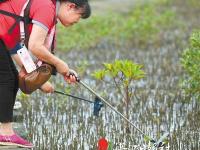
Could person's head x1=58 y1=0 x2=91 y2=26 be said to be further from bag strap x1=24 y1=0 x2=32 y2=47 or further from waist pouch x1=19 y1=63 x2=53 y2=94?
waist pouch x1=19 y1=63 x2=53 y2=94

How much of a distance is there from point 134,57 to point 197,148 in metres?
5.65

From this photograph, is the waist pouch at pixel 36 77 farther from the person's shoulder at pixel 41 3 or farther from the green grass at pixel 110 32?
the green grass at pixel 110 32

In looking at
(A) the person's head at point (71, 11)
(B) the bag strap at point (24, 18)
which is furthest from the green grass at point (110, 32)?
(B) the bag strap at point (24, 18)

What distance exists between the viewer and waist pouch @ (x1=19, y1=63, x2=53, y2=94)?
16.3 feet

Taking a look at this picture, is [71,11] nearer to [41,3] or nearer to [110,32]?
[41,3]

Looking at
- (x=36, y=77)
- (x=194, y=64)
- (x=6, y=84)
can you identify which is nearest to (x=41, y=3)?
(x=36, y=77)

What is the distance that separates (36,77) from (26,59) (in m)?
0.15

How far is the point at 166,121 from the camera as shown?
6.84m

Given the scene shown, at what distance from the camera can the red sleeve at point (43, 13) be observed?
480 cm

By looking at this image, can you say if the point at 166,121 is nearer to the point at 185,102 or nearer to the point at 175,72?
the point at 185,102

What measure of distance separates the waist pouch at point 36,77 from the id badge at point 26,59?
4 cm

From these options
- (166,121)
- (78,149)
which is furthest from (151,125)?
(78,149)

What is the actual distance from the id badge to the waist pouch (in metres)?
0.04

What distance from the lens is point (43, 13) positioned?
15.8 ft
